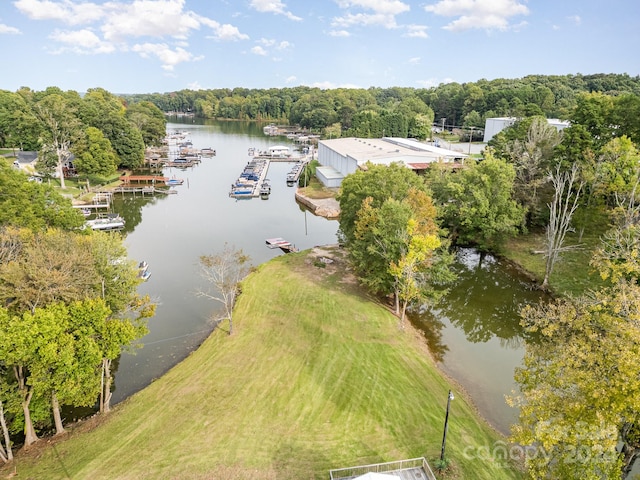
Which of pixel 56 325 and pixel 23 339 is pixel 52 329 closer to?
pixel 56 325

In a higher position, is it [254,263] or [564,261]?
[564,261]

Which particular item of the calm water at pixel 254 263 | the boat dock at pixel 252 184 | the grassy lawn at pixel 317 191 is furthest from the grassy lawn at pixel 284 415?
the boat dock at pixel 252 184

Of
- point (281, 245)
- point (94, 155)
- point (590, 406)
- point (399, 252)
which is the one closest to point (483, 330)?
point (399, 252)

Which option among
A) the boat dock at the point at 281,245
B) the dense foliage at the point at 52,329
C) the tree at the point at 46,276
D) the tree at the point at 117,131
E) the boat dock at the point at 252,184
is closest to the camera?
the dense foliage at the point at 52,329

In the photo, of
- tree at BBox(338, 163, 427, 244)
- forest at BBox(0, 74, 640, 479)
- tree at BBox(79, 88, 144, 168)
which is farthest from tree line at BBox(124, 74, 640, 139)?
tree at BBox(338, 163, 427, 244)

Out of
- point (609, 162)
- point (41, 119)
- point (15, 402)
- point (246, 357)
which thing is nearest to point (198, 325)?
point (246, 357)

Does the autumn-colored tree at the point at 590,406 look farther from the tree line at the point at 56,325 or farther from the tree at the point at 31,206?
the tree at the point at 31,206

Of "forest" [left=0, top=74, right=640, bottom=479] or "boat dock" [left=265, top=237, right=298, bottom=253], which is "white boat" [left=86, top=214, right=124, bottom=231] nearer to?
"forest" [left=0, top=74, right=640, bottom=479]
